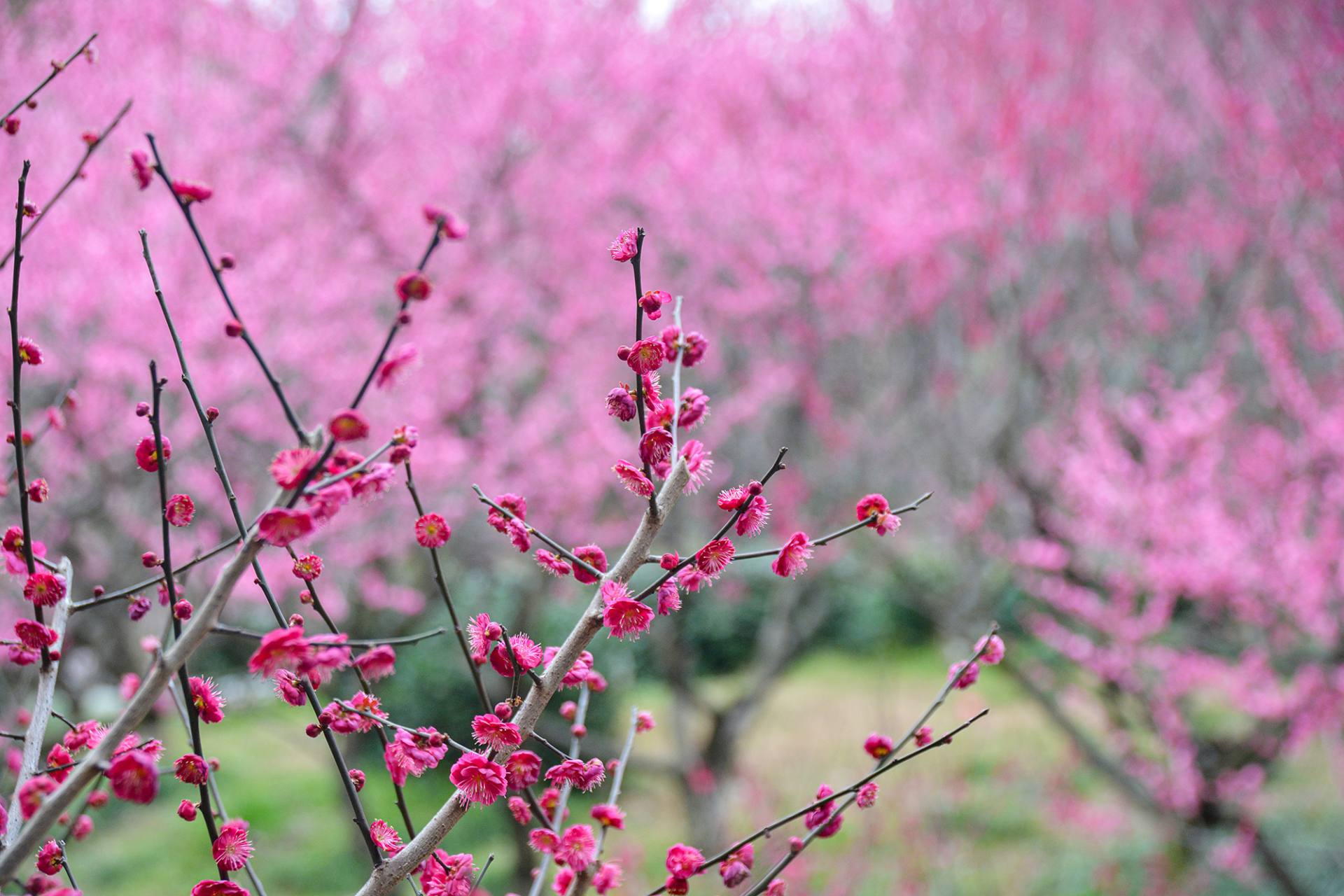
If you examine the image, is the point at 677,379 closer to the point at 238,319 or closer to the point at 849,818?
the point at 238,319

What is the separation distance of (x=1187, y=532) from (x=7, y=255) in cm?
518

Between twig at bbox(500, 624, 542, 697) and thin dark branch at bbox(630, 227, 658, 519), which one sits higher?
thin dark branch at bbox(630, 227, 658, 519)

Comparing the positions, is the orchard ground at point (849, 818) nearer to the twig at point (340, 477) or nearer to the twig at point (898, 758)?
the twig at point (898, 758)

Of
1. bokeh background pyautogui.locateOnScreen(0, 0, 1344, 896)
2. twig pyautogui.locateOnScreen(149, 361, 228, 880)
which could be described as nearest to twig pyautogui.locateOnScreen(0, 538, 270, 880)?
twig pyautogui.locateOnScreen(149, 361, 228, 880)

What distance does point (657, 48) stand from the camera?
23.8 feet

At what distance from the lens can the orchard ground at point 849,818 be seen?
5.74m

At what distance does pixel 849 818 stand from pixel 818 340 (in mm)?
3737

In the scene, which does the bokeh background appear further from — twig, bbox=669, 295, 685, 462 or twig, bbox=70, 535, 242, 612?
twig, bbox=669, 295, 685, 462

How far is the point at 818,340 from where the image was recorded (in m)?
6.21

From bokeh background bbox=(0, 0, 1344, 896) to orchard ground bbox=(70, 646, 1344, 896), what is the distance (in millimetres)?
54

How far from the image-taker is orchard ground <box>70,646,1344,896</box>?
5.74 metres

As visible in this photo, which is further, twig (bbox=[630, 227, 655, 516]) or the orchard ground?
the orchard ground

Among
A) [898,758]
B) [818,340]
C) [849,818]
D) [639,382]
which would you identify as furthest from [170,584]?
[849,818]

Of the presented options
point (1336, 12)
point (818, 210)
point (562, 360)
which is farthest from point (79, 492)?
point (1336, 12)
